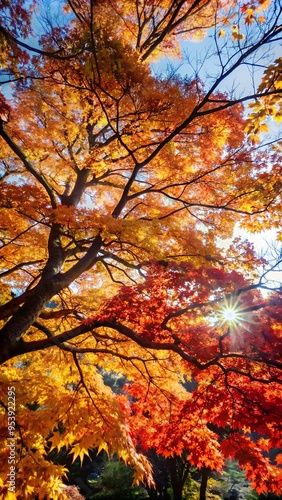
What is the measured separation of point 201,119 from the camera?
19.8 feet

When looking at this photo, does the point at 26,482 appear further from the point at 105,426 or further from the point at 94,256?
the point at 94,256

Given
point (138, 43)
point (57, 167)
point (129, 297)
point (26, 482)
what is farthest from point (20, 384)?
point (138, 43)

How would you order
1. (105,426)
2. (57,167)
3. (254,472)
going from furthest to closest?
(57,167), (254,472), (105,426)

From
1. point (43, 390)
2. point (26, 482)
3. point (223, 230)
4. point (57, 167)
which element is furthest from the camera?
point (57, 167)

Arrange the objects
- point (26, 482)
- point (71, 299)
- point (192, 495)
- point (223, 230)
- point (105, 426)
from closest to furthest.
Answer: point (26, 482) < point (105, 426) < point (223, 230) < point (71, 299) < point (192, 495)

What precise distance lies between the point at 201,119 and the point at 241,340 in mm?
4538

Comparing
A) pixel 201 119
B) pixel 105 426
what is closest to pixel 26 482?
pixel 105 426

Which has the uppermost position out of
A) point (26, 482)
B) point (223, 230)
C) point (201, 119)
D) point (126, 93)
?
point (201, 119)

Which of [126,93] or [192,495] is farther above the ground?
[126,93]

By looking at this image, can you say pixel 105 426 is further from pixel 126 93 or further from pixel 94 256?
pixel 126 93

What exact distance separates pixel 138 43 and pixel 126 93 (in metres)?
5.07

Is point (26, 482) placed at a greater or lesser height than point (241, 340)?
lesser

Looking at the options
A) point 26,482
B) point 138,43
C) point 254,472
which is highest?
point 138,43

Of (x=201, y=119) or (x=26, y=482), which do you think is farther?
(x=201, y=119)
